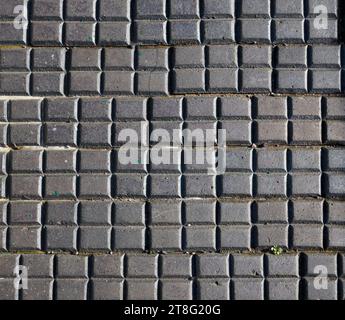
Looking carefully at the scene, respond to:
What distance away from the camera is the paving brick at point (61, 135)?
288cm

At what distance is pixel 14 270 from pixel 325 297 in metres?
1.72

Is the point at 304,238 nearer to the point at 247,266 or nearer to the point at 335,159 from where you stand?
the point at 247,266

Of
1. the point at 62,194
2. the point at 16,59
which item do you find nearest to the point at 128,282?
the point at 62,194

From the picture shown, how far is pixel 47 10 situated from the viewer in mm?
2908

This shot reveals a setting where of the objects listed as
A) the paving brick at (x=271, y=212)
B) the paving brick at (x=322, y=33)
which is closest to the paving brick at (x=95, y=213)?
the paving brick at (x=271, y=212)

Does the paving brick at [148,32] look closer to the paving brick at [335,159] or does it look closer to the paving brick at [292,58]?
the paving brick at [292,58]

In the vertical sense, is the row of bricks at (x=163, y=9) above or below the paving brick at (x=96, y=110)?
above

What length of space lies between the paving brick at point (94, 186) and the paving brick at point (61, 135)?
8.4 inches

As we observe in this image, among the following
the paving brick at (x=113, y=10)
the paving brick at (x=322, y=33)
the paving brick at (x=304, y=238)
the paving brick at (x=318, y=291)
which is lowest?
the paving brick at (x=318, y=291)

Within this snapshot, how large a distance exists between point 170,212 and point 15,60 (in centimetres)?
122

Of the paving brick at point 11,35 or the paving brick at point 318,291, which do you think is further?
the paving brick at point 11,35

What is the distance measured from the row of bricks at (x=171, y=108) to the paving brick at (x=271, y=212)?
1.58 feet

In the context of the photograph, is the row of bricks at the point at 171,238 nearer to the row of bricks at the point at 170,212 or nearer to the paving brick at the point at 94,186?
the row of bricks at the point at 170,212

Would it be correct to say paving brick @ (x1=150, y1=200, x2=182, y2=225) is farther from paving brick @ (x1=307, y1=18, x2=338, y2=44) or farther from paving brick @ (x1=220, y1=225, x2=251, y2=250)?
paving brick @ (x1=307, y1=18, x2=338, y2=44)
